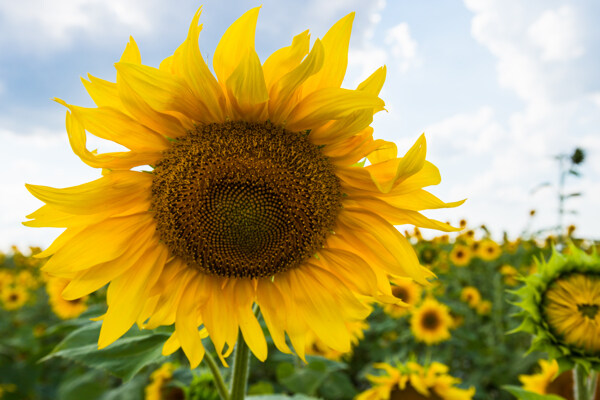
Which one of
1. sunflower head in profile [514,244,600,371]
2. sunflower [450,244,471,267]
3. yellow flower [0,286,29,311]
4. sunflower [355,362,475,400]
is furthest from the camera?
yellow flower [0,286,29,311]

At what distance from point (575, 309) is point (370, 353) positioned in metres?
3.26

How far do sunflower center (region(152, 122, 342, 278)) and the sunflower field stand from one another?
42 cm

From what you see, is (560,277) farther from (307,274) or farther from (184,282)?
(184,282)

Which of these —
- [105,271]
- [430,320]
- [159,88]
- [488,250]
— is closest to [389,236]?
[159,88]

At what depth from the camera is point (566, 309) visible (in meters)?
2.18

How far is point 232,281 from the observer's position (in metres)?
1.62

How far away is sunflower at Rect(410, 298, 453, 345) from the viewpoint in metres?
5.20

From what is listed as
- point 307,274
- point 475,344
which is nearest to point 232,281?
point 307,274

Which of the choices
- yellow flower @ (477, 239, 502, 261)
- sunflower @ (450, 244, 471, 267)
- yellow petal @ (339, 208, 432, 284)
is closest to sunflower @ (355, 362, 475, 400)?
yellow petal @ (339, 208, 432, 284)

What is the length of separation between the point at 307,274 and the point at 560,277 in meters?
1.47

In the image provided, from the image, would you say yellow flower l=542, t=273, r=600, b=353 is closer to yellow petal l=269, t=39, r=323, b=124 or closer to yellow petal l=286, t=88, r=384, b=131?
yellow petal l=286, t=88, r=384, b=131

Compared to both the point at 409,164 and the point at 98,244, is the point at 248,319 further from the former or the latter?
the point at 409,164

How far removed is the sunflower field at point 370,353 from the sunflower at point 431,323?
0.04 feet

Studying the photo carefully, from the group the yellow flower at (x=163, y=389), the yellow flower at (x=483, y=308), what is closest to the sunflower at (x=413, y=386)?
the yellow flower at (x=163, y=389)
